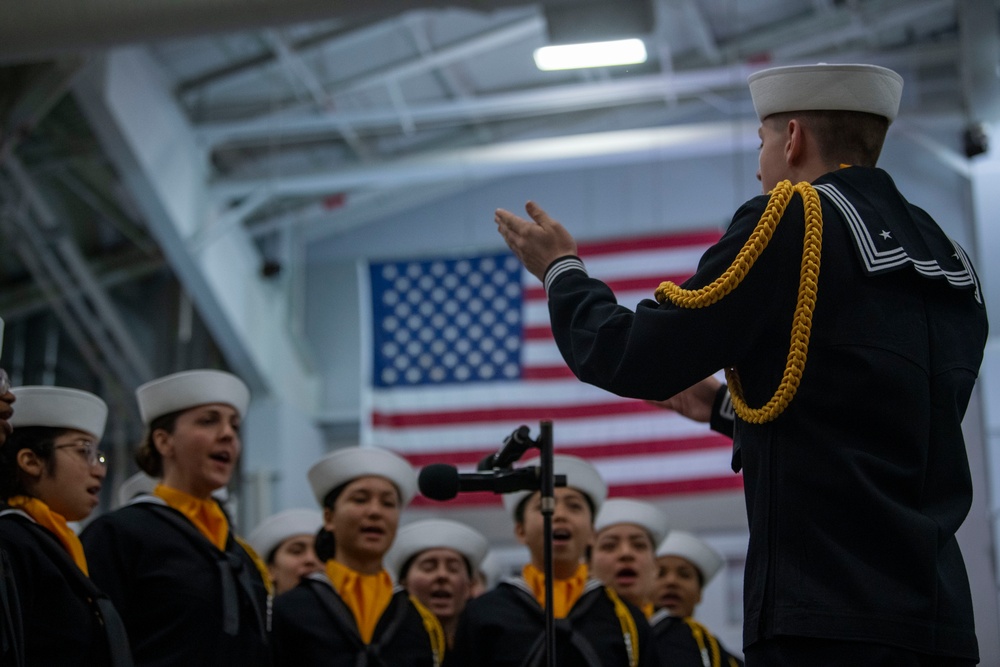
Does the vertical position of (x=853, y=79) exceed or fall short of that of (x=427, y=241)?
it falls short

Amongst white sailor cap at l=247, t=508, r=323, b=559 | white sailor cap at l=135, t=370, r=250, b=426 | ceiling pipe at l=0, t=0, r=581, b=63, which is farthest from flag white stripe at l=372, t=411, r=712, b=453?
white sailor cap at l=135, t=370, r=250, b=426

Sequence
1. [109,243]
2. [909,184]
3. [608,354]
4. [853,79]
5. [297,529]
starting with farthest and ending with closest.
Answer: [909,184]
[109,243]
[297,529]
[853,79]
[608,354]

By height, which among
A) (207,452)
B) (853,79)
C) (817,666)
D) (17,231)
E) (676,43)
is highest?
(676,43)

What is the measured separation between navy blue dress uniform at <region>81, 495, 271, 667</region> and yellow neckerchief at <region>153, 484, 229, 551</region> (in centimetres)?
6

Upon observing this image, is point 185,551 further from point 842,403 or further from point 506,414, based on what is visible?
point 506,414

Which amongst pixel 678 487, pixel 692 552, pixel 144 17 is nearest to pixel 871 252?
pixel 692 552

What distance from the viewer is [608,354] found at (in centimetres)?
157

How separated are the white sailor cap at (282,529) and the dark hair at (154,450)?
155cm

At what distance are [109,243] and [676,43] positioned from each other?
3944 millimetres

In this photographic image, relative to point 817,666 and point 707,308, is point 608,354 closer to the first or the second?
point 707,308

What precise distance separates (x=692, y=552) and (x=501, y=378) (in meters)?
3.56

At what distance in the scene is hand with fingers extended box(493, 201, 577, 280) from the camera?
5.78 feet

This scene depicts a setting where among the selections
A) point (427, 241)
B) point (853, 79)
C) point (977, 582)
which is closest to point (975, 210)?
point (977, 582)

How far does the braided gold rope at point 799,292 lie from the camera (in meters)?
1.50
